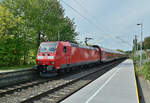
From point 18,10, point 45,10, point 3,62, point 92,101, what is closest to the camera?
point 92,101

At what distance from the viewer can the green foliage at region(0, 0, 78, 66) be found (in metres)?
15.0

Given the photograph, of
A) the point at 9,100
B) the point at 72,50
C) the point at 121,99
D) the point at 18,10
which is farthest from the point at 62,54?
the point at 18,10

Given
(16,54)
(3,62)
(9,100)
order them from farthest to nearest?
1. (16,54)
2. (3,62)
3. (9,100)

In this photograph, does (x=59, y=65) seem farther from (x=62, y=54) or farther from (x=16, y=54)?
(x=16, y=54)

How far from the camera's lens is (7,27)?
50.4ft

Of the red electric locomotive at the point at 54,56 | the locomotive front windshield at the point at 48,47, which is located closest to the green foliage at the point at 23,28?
the locomotive front windshield at the point at 48,47

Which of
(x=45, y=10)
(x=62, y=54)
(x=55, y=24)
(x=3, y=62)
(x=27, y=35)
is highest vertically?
(x=45, y=10)

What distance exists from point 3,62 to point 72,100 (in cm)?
1320

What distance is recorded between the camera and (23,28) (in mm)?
17719

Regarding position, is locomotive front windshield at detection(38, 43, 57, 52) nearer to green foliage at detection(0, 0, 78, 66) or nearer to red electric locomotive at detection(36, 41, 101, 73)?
red electric locomotive at detection(36, 41, 101, 73)

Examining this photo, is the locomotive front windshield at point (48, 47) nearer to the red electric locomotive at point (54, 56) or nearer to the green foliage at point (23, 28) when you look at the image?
the red electric locomotive at point (54, 56)

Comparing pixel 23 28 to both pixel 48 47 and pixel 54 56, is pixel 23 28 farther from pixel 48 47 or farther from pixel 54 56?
pixel 54 56

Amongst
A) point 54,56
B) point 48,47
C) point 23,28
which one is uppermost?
point 23,28

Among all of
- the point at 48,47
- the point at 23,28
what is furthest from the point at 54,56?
the point at 23,28
